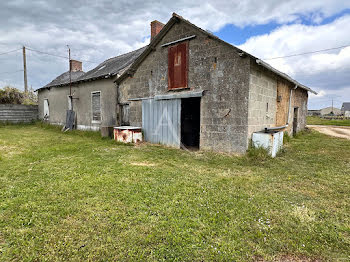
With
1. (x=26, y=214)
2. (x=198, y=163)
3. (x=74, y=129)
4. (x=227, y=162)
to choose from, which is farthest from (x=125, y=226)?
(x=74, y=129)

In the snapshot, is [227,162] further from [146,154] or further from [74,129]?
[74,129]

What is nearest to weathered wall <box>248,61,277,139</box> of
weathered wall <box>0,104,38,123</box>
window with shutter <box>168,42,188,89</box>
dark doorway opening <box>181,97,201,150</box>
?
window with shutter <box>168,42,188,89</box>

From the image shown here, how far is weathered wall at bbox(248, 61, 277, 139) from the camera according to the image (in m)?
6.86

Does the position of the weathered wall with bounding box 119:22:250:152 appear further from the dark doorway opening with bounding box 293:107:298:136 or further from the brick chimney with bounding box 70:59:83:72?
the brick chimney with bounding box 70:59:83:72

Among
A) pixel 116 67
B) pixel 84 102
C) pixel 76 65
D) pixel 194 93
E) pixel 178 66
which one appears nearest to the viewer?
pixel 194 93

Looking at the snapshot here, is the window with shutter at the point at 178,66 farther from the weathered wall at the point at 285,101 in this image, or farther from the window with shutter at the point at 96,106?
the window with shutter at the point at 96,106

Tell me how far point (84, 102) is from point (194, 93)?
9.34m

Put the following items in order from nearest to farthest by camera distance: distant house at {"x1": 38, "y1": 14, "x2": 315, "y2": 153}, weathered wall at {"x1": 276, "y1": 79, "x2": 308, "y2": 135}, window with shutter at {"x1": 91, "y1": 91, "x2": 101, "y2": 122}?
distant house at {"x1": 38, "y1": 14, "x2": 315, "y2": 153}, weathered wall at {"x1": 276, "y1": 79, "x2": 308, "y2": 135}, window with shutter at {"x1": 91, "y1": 91, "x2": 101, "y2": 122}

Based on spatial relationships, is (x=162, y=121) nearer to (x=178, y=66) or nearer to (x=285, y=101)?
(x=178, y=66)

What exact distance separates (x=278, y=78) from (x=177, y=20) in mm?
5376

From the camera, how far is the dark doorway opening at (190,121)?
1087cm

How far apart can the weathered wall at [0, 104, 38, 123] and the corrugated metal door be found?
16.1m

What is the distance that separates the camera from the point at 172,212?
10.0ft

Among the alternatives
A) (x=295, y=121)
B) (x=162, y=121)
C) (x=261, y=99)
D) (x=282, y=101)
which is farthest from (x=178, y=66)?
(x=295, y=121)
